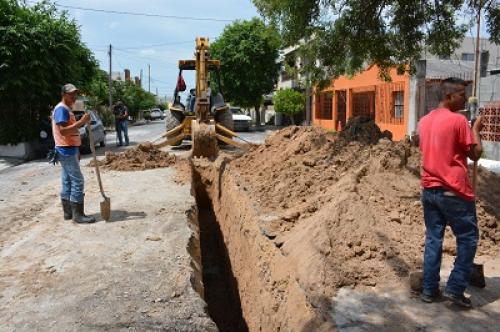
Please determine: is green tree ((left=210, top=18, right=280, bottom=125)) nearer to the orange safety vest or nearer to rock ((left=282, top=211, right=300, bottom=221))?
the orange safety vest

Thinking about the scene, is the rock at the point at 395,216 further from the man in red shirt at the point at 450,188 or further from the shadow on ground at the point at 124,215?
the shadow on ground at the point at 124,215

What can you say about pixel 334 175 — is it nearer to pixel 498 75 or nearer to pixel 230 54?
pixel 498 75

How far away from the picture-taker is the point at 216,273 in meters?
8.81

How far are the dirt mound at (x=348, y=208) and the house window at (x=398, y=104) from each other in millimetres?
12154

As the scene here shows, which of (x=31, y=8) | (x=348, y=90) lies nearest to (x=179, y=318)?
(x=31, y=8)

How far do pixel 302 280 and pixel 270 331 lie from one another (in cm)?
67

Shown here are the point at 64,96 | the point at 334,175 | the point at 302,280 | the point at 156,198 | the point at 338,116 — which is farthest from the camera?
the point at 338,116

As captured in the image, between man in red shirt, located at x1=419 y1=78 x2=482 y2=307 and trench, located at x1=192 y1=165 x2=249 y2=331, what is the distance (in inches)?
98.1

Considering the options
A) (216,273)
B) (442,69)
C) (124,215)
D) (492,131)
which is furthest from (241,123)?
(124,215)

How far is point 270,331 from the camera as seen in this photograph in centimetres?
482

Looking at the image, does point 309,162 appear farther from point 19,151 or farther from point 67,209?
point 19,151

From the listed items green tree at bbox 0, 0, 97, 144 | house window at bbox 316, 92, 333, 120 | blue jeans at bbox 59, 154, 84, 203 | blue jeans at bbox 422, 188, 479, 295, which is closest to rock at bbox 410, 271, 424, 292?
blue jeans at bbox 422, 188, 479, 295

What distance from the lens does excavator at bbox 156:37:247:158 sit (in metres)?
11.4

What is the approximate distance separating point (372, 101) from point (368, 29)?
50.3ft
